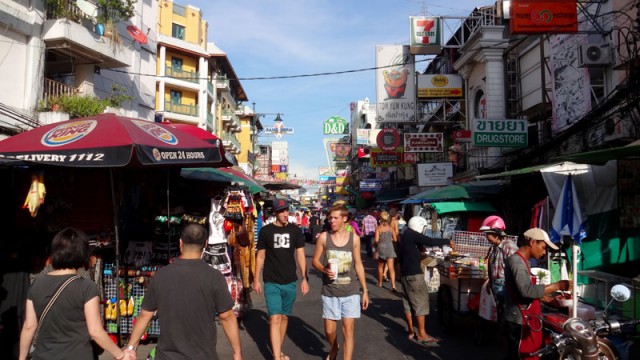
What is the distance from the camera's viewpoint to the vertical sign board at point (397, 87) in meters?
21.6

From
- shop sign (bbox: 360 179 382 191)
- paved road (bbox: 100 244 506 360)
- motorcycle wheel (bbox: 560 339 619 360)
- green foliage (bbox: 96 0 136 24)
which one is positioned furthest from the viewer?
shop sign (bbox: 360 179 382 191)

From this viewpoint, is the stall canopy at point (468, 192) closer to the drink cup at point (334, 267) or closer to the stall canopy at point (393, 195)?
the drink cup at point (334, 267)

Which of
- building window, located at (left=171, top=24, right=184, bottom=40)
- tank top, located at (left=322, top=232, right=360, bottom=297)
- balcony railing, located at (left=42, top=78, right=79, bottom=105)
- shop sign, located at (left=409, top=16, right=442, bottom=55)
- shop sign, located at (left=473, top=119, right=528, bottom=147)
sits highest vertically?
building window, located at (left=171, top=24, right=184, bottom=40)

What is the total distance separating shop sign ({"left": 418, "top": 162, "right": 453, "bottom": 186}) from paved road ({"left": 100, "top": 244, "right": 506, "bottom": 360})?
1067 centimetres

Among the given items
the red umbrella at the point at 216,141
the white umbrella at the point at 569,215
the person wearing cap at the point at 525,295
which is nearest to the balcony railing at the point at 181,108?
the red umbrella at the point at 216,141

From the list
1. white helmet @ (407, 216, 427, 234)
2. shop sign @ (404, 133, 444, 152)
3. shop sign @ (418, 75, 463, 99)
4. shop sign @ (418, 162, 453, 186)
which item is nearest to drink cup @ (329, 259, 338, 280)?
white helmet @ (407, 216, 427, 234)

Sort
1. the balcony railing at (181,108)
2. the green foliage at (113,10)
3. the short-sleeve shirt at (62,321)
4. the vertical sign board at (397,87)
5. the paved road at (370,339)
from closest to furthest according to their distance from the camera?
the short-sleeve shirt at (62,321), the paved road at (370,339), the green foliage at (113,10), the vertical sign board at (397,87), the balcony railing at (181,108)

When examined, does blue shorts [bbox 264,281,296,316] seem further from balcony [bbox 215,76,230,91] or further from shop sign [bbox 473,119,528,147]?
balcony [bbox 215,76,230,91]

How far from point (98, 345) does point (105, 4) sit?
14407 millimetres

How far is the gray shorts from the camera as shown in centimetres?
714

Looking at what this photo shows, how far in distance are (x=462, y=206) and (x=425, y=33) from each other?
1077 centimetres

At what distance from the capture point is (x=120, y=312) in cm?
650

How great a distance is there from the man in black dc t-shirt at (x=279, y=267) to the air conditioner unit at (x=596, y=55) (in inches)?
362

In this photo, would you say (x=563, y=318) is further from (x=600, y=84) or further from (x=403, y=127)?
(x=403, y=127)
